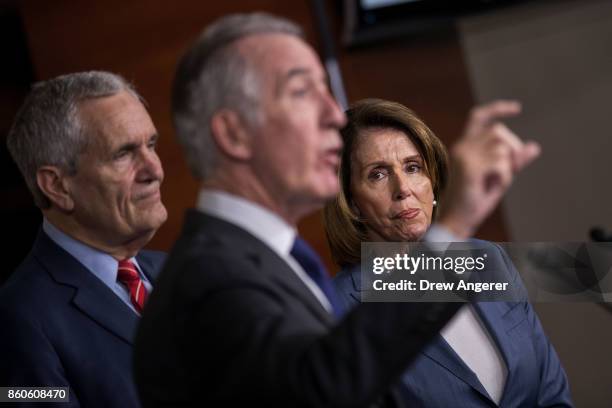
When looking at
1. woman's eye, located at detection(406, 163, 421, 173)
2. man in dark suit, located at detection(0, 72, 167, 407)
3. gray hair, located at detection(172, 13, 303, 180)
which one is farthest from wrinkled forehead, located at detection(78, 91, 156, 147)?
gray hair, located at detection(172, 13, 303, 180)

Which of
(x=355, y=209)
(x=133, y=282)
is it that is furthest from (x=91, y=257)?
(x=355, y=209)

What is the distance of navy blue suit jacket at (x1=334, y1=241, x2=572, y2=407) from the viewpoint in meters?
1.40

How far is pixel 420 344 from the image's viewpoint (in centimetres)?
86

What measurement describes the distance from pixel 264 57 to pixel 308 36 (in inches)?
81.9

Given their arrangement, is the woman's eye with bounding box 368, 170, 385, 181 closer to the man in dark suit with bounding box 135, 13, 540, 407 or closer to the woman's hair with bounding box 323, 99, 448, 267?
the woman's hair with bounding box 323, 99, 448, 267

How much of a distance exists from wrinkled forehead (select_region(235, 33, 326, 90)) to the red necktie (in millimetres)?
704

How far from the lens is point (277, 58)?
96 centimetres

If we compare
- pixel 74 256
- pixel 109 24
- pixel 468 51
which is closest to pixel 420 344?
pixel 74 256

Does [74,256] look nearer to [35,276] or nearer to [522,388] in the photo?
[35,276]

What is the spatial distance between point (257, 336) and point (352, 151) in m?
0.76

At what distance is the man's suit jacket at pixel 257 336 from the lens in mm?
831

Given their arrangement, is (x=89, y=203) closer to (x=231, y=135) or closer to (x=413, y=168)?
(x=413, y=168)

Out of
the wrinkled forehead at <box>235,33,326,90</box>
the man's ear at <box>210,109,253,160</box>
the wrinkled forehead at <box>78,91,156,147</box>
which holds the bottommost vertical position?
the wrinkled forehead at <box>78,91,156,147</box>

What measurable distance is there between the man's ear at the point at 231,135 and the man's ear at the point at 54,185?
2.28ft
